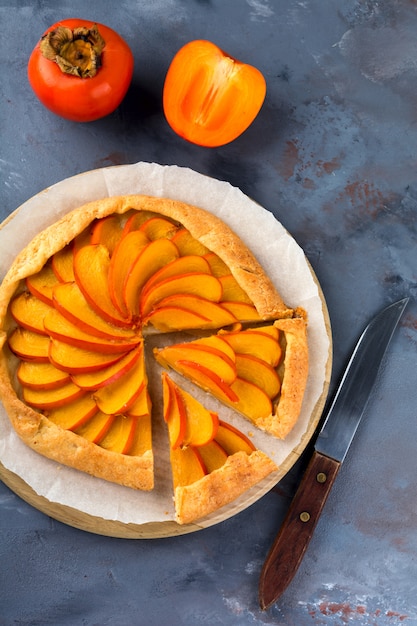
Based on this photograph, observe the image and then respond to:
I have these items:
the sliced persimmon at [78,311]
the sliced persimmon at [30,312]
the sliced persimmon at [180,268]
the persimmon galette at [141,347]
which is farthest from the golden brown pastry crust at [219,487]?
the sliced persimmon at [30,312]

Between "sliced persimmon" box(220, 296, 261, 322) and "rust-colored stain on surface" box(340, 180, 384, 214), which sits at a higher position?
"rust-colored stain on surface" box(340, 180, 384, 214)

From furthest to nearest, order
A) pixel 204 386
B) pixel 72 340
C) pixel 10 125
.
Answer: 1. pixel 10 125
2. pixel 204 386
3. pixel 72 340

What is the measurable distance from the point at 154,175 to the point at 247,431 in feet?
5.46

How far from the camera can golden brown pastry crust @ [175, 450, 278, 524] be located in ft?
13.3

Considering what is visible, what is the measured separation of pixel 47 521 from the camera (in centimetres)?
441

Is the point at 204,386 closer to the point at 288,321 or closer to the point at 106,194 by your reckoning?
the point at 288,321

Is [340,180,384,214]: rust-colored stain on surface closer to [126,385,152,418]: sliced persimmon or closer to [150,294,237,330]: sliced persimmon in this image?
[150,294,237,330]: sliced persimmon

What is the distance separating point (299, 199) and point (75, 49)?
166 cm

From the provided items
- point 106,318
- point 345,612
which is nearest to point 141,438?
point 106,318

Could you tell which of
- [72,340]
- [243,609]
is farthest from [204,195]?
[243,609]

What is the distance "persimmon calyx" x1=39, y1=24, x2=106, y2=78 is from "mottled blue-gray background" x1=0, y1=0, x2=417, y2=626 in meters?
0.54

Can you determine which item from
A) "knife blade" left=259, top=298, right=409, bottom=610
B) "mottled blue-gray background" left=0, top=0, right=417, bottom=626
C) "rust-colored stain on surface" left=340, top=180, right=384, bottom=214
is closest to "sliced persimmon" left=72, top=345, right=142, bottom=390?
"mottled blue-gray background" left=0, top=0, right=417, bottom=626

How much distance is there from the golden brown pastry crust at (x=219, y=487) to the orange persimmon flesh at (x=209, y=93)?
193 centimetres

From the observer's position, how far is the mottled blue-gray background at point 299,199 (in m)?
4.49
